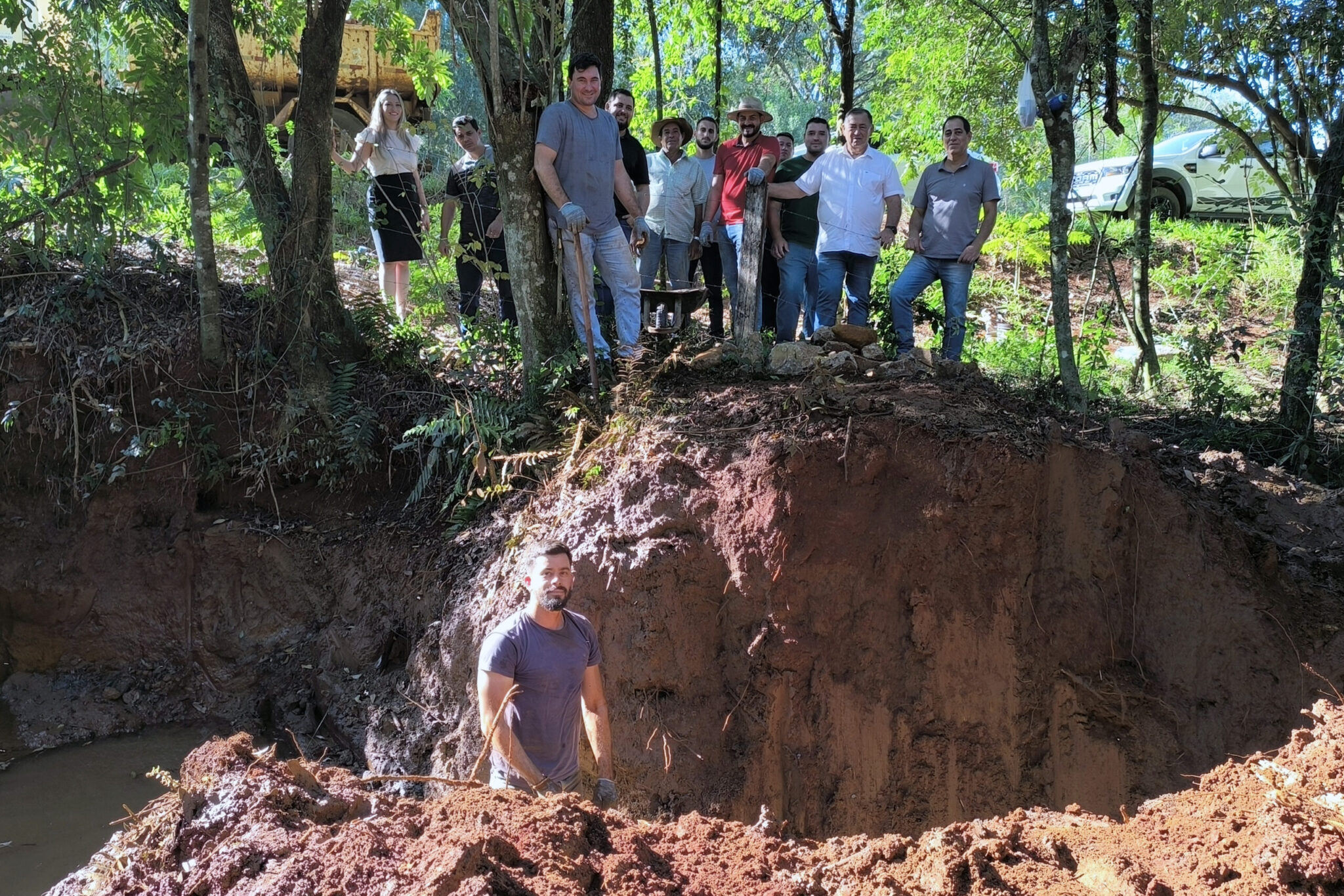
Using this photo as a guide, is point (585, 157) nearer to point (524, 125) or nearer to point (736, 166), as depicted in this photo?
point (524, 125)

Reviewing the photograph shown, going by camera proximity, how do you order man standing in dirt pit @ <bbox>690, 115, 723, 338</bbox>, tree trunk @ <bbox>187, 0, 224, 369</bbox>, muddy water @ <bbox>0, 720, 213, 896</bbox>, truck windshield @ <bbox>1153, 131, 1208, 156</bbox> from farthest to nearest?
truck windshield @ <bbox>1153, 131, 1208, 156</bbox>, man standing in dirt pit @ <bbox>690, 115, 723, 338</bbox>, tree trunk @ <bbox>187, 0, 224, 369</bbox>, muddy water @ <bbox>0, 720, 213, 896</bbox>

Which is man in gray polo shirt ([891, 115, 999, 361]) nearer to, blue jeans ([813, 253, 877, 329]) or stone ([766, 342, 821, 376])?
blue jeans ([813, 253, 877, 329])

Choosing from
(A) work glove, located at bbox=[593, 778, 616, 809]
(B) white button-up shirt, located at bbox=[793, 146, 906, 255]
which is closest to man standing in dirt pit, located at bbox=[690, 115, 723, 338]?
(B) white button-up shirt, located at bbox=[793, 146, 906, 255]

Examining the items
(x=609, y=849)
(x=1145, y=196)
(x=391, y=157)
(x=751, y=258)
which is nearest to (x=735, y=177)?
(x=751, y=258)

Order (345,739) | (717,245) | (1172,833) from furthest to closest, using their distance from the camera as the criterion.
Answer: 1. (717,245)
2. (345,739)
3. (1172,833)

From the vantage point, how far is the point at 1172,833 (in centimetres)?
295

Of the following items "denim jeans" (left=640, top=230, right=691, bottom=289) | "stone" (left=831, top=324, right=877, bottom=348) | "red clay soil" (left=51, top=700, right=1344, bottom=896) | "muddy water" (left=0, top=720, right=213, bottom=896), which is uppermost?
"denim jeans" (left=640, top=230, right=691, bottom=289)

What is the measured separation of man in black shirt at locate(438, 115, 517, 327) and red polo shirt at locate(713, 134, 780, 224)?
1.78 meters

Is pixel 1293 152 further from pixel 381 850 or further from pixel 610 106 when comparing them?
pixel 381 850

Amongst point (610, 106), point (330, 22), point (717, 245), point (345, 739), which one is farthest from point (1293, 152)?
point (345, 739)

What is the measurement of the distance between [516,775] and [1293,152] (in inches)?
332

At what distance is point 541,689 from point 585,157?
3806 millimetres

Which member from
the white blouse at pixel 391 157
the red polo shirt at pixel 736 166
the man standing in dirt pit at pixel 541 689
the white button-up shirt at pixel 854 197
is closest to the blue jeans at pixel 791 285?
the white button-up shirt at pixel 854 197

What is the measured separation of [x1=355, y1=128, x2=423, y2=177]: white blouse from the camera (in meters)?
7.37
